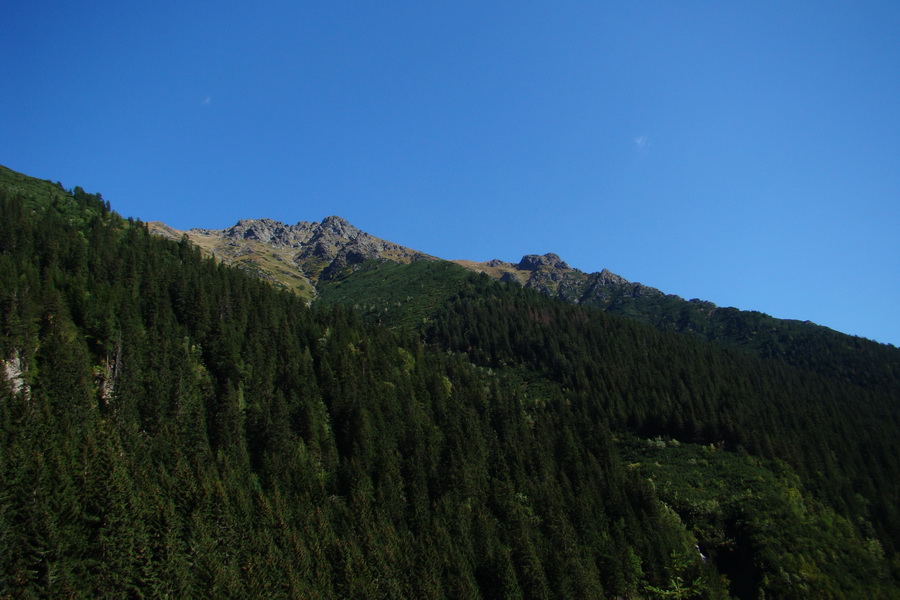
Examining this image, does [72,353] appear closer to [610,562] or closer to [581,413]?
[610,562]

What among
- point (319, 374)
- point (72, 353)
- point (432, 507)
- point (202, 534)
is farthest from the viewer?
point (319, 374)

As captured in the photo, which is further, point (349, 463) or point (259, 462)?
point (349, 463)

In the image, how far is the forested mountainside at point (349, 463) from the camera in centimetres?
5772

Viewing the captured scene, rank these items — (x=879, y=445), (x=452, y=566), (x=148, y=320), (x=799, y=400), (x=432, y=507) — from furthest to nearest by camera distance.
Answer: (x=799, y=400)
(x=879, y=445)
(x=148, y=320)
(x=432, y=507)
(x=452, y=566)

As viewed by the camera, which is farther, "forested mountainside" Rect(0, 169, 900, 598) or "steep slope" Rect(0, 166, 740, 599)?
"forested mountainside" Rect(0, 169, 900, 598)

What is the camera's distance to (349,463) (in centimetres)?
9075

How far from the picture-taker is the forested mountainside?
5772 cm

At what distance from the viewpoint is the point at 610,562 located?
266 ft

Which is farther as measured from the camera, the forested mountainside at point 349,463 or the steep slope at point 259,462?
the forested mountainside at point 349,463

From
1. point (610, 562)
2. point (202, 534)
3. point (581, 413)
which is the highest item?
point (581, 413)

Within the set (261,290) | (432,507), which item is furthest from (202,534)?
(261,290)

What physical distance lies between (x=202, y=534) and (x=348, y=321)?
93002mm

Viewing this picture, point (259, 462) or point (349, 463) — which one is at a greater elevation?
point (349, 463)

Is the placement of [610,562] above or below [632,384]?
below
